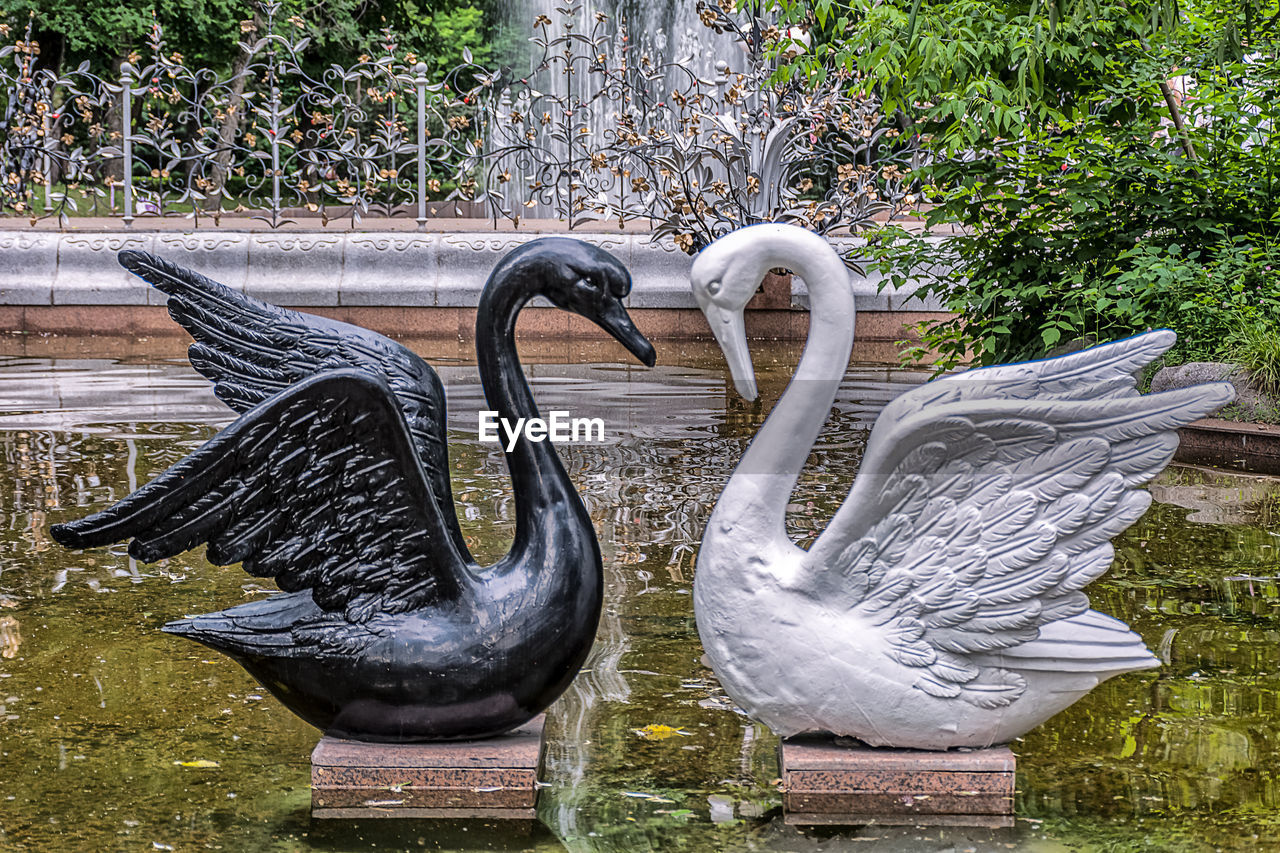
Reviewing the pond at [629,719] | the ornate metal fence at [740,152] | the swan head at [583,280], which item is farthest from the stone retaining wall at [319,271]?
the swan head at [583,280]

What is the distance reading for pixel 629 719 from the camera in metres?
4.27

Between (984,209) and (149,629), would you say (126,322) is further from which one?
(149,629)

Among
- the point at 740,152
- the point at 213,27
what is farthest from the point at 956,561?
the point at 213,27

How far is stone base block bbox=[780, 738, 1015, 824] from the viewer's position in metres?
3.50

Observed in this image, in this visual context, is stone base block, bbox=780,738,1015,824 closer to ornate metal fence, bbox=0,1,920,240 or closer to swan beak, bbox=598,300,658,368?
swan beak, bbox=598,300,658,368

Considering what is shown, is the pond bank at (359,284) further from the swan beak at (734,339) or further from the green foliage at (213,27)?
the swan beak at (734,339)

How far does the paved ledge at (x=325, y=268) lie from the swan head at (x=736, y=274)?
11.5 meters

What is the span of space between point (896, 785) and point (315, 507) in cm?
159

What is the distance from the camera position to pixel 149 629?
5168 mm

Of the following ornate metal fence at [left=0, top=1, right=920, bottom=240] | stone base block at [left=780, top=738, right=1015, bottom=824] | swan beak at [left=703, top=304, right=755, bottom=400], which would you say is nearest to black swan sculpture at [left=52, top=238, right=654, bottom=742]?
swan beak at [left=703, top=304, right=755, bottom=400]

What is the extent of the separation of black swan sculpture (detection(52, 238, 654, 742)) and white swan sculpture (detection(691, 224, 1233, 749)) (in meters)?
0.43

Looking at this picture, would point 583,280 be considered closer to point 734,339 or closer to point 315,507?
point 734,339

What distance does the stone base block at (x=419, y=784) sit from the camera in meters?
3.54

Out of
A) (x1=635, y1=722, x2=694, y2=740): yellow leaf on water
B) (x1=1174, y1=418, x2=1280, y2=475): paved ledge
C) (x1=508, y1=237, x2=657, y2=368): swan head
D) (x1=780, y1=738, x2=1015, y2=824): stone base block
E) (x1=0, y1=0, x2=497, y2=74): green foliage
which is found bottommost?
(x1=635, y1=722, x2=694, y2=740): yellow leaf on water
